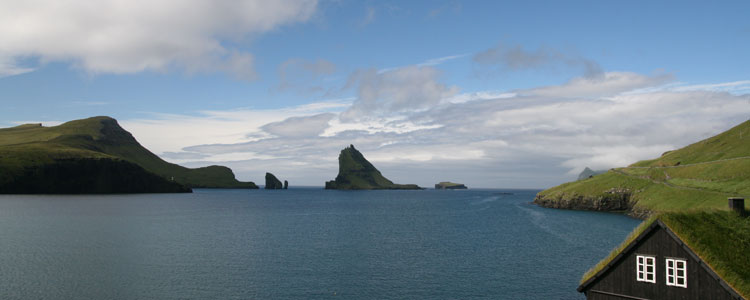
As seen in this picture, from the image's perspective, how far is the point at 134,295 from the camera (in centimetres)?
4897

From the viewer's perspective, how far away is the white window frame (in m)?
30.1

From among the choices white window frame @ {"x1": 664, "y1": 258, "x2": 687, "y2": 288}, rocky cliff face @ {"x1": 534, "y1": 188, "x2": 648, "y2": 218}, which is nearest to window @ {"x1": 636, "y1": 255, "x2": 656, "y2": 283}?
white window frame @ {"x1": 664, "y1": 258, "x2": 687, "y2": 288}

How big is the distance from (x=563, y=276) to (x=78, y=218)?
133 metres

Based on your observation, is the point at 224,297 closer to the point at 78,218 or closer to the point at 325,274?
the point at 325,274

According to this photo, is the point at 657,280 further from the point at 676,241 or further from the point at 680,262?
the point at 676,241

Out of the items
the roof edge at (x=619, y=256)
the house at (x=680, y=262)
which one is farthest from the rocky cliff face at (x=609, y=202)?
the roof edge at (x=619, y=256)

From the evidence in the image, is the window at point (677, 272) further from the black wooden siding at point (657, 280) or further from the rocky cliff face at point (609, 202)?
the rocky cliff face at point (609, 202)

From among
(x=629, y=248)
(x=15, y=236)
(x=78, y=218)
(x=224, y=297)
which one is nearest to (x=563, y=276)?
(x=629, y=248)

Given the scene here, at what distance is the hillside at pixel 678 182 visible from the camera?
12031 cm

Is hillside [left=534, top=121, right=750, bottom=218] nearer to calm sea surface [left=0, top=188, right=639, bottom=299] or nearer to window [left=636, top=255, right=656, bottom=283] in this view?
calm sea surface [left=0, top=188, right=639, bottom=299]

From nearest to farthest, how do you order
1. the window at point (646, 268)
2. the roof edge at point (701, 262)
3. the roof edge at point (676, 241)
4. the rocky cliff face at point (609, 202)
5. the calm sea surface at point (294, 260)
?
1. the roof edge at point (701, 262)
2. the roof edge at point (676, 241)
3. the window at point (646, 268)
4. the calm sea surface at point (294, 260)
5. the rocky cliff face at point (609, 202)

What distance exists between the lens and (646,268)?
3158 centimetres

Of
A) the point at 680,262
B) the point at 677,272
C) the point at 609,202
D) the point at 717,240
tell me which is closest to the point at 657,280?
the point at 677,272

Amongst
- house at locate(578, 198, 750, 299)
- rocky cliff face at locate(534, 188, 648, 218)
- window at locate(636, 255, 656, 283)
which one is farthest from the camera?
rocky cliff face at locate(534, 188, 648, 218)
